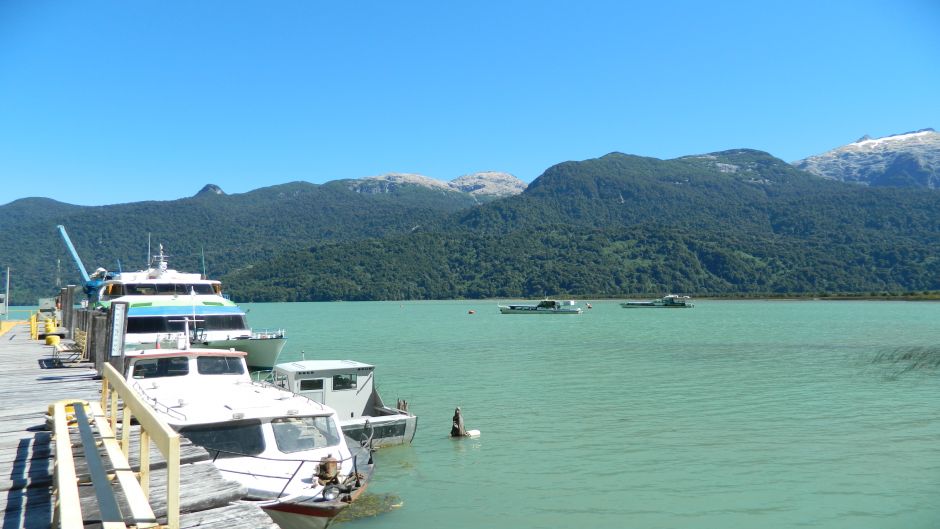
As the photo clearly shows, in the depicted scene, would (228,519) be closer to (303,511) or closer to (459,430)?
(303,511)

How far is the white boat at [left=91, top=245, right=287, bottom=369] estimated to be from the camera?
102 feet

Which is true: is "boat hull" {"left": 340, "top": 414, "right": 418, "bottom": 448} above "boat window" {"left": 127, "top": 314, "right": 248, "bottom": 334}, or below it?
below

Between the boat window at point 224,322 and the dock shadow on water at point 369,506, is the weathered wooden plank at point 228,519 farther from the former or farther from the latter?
the boat window at point 224,322

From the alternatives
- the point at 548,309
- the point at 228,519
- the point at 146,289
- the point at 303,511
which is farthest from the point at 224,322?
the point at 548,309

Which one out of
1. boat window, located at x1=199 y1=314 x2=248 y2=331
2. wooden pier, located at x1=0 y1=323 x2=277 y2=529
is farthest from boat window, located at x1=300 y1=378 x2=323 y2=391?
boat window, located at x1=199 y1=314 x2=248 y2=331

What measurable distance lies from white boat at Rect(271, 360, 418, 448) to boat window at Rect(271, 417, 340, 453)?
636cm

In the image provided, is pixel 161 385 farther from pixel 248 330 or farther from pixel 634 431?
pixel 248 330

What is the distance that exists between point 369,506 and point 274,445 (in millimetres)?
4321

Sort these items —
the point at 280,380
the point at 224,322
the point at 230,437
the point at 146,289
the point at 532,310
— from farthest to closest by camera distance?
1. the point at 532,310
2. the point at 146,289
3. the point at 224,322
4. the point at 280,380
5. the point at 230,437

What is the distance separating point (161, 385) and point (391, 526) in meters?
6.08

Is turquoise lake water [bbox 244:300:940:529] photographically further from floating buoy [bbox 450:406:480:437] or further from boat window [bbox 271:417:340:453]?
boat window [bbox 271:417:340:453]

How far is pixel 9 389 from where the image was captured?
1834 centimetres

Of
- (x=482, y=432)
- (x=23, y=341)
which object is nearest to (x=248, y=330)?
(x=23, y=341)

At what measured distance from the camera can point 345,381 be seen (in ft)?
73.1
